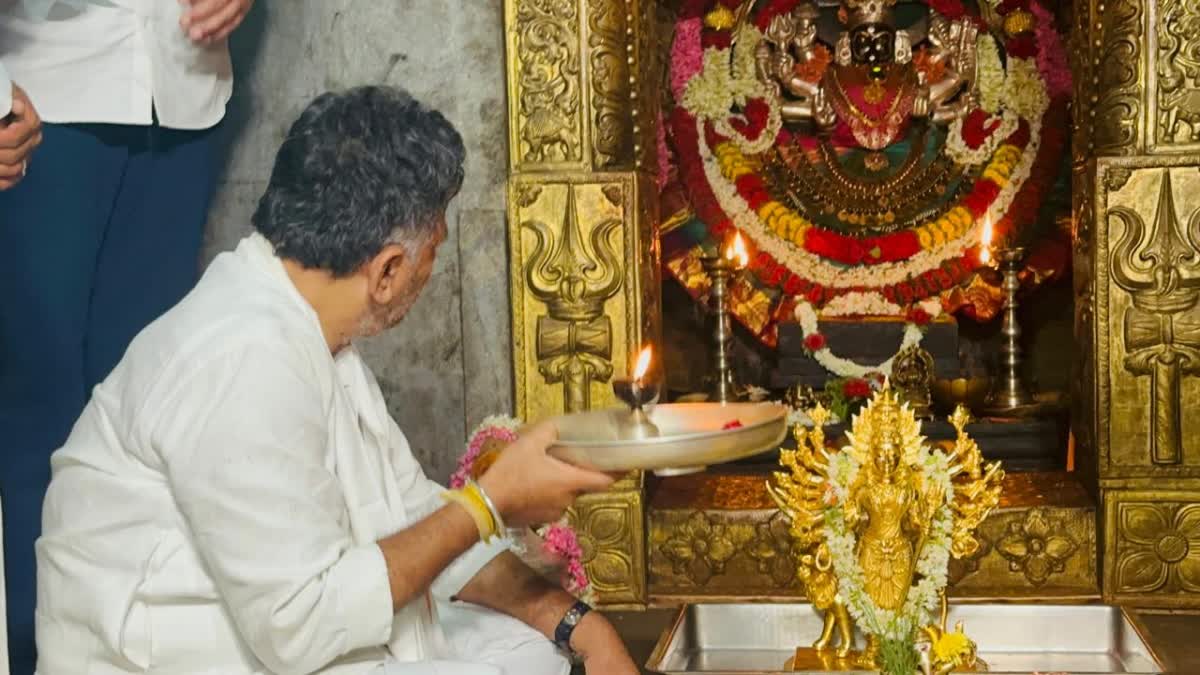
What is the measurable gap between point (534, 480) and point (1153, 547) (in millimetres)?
2709

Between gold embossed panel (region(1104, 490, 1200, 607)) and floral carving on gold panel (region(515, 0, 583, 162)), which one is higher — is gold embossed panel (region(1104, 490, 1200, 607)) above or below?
below

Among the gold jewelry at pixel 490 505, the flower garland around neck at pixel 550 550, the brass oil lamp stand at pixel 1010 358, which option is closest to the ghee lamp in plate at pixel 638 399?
the gold jewelry at pixel 490 505

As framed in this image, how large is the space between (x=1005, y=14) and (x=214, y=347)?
13.3 ft

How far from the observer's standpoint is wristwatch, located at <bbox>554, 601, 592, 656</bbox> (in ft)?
9.37

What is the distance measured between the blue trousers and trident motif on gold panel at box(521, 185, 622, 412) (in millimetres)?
1097

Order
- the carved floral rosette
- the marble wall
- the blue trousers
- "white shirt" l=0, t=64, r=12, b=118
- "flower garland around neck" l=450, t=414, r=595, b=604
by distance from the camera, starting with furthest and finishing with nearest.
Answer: the carved floral rosette < the marble wall < "flower garland around neck" l=450, t=414, r=595, b=604 < the blue trousers < "white shirt" l=0, t=64, r=12, b=118

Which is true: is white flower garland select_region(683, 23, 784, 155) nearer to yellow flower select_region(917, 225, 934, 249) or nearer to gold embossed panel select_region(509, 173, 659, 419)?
yellow flower select_region(917, 225, 934, 249)

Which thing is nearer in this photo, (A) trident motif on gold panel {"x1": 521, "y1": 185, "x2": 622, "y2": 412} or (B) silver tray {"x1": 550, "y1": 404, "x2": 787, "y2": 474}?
(B) silver tray {"x1": 550, "y1": 404, "x2": 787, "y2": 474}

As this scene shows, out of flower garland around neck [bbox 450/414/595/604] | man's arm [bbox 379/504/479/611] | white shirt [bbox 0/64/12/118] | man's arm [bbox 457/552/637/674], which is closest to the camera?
man's arm [bbox 379/504/479/611]

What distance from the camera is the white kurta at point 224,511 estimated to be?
7.57ft

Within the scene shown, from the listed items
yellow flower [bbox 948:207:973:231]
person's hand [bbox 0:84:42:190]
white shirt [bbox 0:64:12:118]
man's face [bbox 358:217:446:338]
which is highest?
white shirt [bbox 0:64:12:118]

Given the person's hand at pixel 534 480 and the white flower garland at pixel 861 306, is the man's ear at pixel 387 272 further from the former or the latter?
the white flower garland at pixel 861 306

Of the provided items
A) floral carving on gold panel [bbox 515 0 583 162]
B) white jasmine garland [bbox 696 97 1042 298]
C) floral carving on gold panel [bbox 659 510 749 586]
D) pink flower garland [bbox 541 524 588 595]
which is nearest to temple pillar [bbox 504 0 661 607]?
floral carving on gold panel [bbox 515 0 583 162]

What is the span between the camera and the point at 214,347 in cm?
237
